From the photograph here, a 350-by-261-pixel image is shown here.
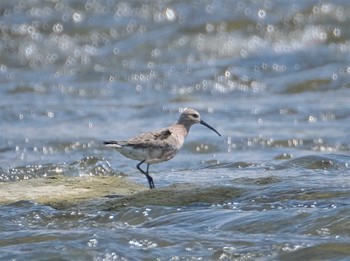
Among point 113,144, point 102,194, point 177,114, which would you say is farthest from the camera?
point 177,114

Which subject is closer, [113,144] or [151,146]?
[113,144]

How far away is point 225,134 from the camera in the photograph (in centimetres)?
1325

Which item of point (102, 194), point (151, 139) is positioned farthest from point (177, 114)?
point (102, 194)

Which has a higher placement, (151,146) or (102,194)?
(151,146)

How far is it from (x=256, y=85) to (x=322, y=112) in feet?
7.78

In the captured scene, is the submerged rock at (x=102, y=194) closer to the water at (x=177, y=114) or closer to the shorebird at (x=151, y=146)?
the water at (x=177, y=114)

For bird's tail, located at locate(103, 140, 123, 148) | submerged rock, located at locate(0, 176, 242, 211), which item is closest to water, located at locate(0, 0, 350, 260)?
submerged rock, located at locate(0, 176, 242, 211)

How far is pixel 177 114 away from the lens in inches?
577

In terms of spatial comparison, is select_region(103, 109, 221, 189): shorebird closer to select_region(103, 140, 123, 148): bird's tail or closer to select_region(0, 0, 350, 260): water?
select_region(103, 140, 123, 148): bird's tail

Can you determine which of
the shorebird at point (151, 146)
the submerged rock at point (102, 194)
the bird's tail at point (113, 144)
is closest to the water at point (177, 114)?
the submerged rock at point (102, 194)

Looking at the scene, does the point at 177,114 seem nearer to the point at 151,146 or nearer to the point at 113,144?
the point at 151,146

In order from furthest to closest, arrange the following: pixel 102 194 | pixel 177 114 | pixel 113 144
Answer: pixel 177 114, pixel 113 144, pixel 102 194

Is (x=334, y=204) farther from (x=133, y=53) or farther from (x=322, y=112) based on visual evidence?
(x=133, y=53)

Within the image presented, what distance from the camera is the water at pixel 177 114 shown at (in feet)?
23.1
